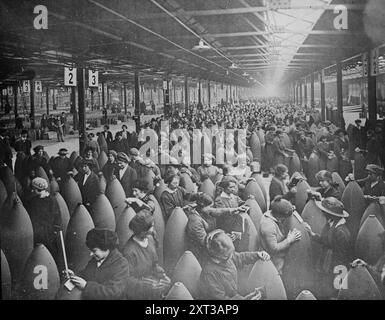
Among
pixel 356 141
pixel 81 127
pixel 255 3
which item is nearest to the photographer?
pixel 255 3

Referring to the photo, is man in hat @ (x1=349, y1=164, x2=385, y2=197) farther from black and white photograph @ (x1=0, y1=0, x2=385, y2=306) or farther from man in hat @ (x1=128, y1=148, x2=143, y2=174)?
man in hat @ (x1=128, y1=148, x2=143, y2=174)

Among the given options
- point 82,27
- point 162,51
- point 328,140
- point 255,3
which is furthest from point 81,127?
point 328,140

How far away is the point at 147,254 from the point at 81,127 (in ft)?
16.7

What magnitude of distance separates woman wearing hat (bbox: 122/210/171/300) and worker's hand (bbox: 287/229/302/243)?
125 cm

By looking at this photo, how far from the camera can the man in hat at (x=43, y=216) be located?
15.6 ft

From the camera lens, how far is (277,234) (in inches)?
162

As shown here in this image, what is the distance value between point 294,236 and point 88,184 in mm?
2961

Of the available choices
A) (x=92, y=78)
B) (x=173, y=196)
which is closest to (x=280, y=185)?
(x=173, y=196)

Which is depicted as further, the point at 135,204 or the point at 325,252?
the point at 135,204

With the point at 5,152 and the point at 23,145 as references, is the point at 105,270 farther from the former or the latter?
the point at 23,145

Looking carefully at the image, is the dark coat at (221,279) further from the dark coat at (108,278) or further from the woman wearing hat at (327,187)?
the woman wearing hat at (327,187)

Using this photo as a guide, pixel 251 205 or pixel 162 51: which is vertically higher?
pixel 162 51
